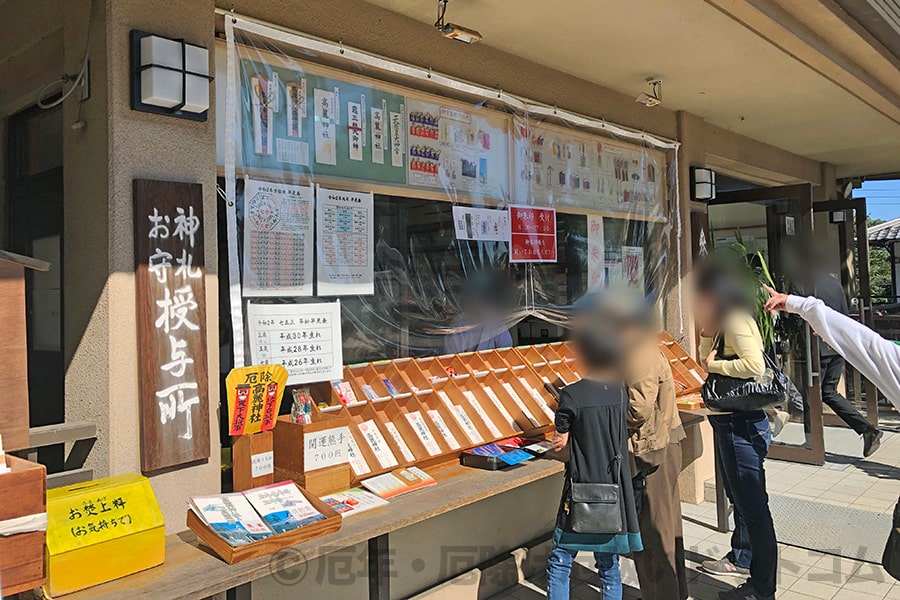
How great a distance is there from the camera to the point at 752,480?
368 cm

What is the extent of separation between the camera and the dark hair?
12.6ft

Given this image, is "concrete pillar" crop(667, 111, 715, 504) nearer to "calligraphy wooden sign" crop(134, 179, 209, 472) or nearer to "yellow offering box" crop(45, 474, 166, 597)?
"calligraphy wooden sign" crop(134, 179, 209, 472)

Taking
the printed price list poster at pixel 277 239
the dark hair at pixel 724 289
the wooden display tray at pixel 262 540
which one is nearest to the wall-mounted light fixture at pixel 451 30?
the printed price list poster at pixel 277 239

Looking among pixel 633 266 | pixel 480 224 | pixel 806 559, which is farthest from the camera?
pixel 633 266

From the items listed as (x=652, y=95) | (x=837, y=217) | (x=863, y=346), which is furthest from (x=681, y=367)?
(x=837, y=217)

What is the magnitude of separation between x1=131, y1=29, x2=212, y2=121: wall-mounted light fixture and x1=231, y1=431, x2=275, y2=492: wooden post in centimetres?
136

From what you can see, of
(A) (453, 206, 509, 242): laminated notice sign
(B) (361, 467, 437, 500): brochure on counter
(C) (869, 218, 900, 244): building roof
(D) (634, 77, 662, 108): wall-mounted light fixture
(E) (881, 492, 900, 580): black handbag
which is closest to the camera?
(E) (881, 492, 900, 580): black handbag

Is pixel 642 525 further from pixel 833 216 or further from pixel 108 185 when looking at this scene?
pixel 833 216

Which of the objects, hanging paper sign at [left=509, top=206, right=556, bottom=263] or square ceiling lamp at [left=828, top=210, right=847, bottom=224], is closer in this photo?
hanging paper sign at [left=509, top=206, right=556, bottom=263]

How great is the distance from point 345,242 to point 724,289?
219 centimetres

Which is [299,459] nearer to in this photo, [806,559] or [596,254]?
[596,254]

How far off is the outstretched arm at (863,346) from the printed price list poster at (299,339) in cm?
214

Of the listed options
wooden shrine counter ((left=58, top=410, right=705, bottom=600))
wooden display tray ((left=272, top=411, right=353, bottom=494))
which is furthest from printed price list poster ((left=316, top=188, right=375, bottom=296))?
wooden shrine counter ((left=58, top=410, right=705, bottom=600))

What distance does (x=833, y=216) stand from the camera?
9070 millimetres
